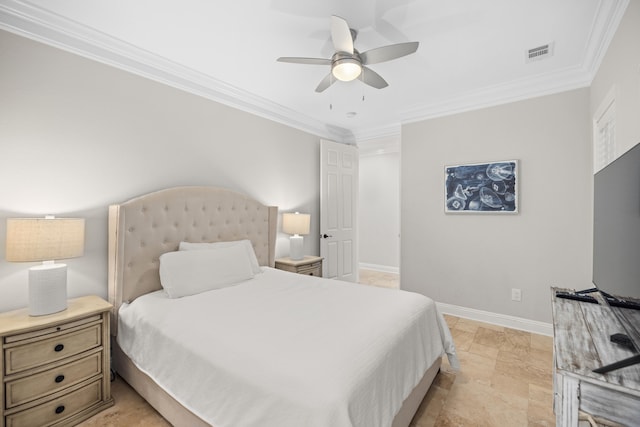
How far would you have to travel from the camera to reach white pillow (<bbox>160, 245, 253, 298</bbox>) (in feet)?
7.51

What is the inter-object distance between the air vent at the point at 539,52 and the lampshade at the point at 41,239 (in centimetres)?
379

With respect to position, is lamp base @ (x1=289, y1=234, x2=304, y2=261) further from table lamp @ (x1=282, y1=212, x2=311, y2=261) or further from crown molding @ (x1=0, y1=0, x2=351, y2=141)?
crown molding @ (x1=0, y1=0, x2=351, y2=141)

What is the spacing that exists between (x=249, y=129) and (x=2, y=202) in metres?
2.26

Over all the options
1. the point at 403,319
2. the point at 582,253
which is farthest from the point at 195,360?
the point at 582,253

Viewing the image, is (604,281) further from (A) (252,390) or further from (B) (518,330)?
(B) (518,330)

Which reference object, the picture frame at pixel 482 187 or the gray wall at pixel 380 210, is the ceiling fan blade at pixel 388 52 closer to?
the picture frame at pixel 482 187

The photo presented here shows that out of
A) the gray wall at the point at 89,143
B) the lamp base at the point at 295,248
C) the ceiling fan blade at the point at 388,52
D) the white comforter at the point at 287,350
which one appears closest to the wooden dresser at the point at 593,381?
the white comforter at the point at 287,350

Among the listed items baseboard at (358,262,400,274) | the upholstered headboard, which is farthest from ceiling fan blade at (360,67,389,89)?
baseboard at (358,262,400,274)

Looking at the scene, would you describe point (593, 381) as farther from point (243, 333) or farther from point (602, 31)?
point (602, 31)

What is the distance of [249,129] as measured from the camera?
3.52 m

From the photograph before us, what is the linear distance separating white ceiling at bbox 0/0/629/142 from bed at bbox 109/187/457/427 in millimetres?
1187

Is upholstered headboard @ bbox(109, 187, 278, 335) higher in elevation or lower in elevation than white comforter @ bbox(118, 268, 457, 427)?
higher

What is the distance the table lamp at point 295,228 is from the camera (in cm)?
371

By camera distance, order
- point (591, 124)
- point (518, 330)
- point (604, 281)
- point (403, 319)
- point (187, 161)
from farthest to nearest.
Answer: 1. point (518, 330)
2. point (187, 161)
3. point (591, 124)
4. point (403, 319)
5. point (604, 281)
